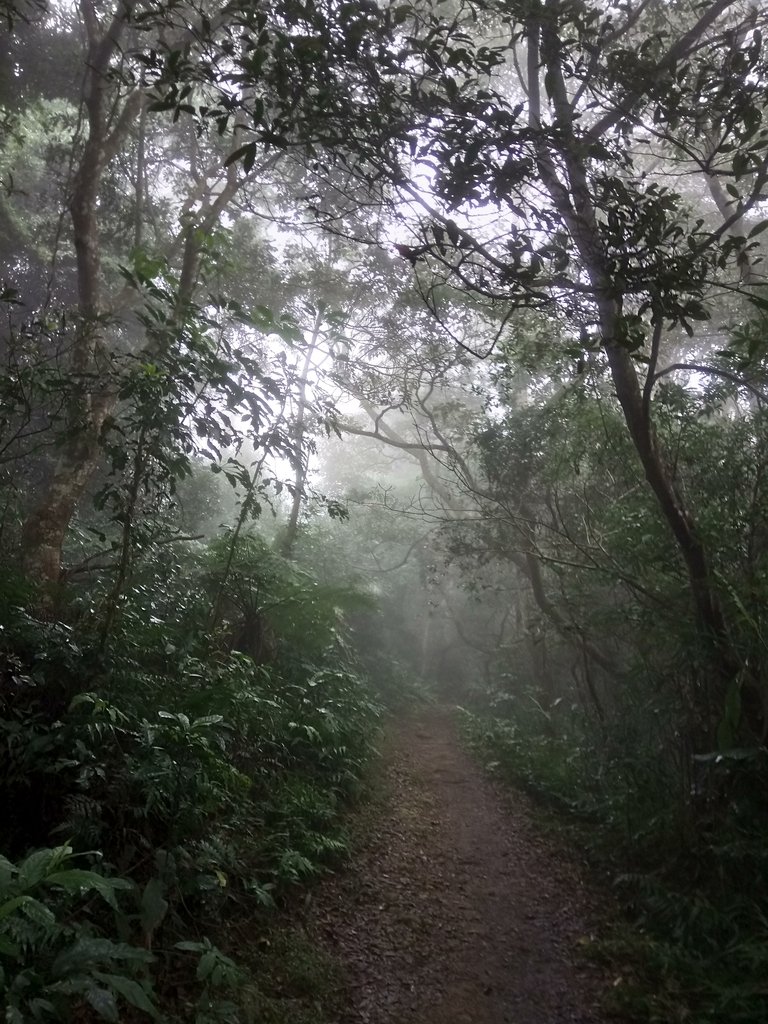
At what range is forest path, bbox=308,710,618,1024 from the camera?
13.8ft

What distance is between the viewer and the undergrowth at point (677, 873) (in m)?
4.20

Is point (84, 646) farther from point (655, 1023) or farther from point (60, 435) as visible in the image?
point (655, 1023)

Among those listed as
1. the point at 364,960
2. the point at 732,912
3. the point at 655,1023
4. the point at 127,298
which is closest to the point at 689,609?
the point at 732,912

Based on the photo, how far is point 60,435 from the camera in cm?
554

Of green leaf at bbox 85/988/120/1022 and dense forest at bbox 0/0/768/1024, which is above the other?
dense forest at bbox 0/0/768/1024

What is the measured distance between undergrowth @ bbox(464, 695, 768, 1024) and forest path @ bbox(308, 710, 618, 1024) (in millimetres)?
337

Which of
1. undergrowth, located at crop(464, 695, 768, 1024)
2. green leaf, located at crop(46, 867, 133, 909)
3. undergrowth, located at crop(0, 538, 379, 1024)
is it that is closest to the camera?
green leaf, located at crop(46, 867, 133, 909)

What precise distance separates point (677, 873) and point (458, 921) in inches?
75.8

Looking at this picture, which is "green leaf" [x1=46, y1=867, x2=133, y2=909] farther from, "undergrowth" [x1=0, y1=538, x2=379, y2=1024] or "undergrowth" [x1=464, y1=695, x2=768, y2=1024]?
"undergrowth" [x1=464, y1=695, x2=768, y2=1024]

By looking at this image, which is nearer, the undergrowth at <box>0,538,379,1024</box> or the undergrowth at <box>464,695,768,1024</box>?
the undergrowth at <box>0,538,379,1024</box>

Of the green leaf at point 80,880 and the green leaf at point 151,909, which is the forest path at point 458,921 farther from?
the green leaf at point 80,880

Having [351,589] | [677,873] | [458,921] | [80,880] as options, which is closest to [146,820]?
[80,880]

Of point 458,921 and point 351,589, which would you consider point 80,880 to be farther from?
point 351,589

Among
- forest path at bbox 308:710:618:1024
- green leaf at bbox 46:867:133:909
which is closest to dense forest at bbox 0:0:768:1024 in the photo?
green leaf at bbox 46:867:133:909
